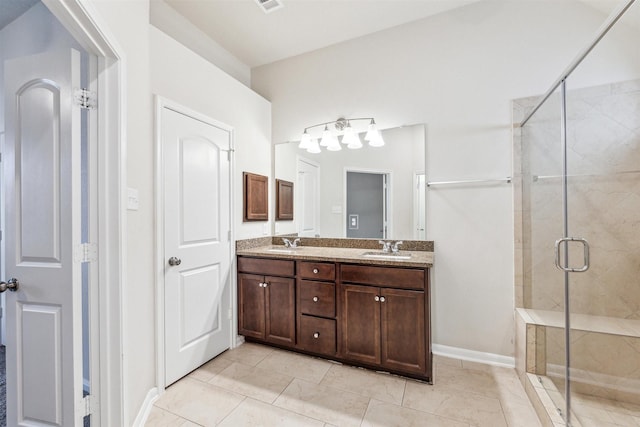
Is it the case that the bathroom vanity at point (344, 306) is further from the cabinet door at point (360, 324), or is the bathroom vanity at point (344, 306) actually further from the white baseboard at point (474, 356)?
the white baseboard at point (474, 356)

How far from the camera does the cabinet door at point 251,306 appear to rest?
252 centimetres

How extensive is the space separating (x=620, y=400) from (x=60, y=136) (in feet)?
11.1

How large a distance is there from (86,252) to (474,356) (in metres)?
2.82

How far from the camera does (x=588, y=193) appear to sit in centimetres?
180

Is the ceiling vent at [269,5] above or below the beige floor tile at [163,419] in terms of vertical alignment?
above

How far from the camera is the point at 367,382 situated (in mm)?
2021

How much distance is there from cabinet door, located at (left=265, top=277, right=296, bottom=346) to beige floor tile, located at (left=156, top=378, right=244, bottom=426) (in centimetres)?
61

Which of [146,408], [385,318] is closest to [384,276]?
[385,318]

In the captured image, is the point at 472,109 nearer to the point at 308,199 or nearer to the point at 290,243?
the point at 308,199

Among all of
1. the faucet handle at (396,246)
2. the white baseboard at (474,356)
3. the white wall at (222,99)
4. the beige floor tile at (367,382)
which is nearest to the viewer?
the beige floor tile at (367,382)

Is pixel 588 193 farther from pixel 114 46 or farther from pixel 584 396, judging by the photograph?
pixel 114 46

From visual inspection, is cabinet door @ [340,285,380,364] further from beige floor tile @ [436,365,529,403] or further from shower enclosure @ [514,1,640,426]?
shower enclosure @ [514,1,640,426]

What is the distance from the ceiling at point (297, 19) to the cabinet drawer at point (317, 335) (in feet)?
8.59

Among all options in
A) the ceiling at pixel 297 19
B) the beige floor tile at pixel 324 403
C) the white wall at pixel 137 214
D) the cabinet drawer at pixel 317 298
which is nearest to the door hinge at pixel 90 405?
the white wall at pixel 137 214
